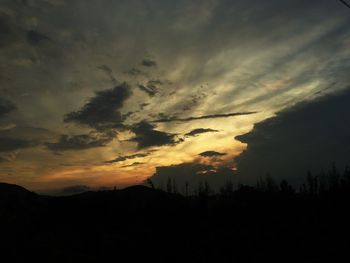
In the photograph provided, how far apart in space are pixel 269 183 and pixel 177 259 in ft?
334

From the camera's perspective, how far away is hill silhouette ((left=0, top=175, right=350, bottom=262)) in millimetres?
32156

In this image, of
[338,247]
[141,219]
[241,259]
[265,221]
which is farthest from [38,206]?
[338,247]

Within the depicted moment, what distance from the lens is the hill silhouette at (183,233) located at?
3216 cm

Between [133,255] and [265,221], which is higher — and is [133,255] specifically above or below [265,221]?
below

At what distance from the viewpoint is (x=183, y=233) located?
4038 centimetres

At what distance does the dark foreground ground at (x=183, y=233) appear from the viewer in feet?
104

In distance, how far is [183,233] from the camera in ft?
132

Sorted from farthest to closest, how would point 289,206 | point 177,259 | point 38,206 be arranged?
point 38,206 → point 289,206 → point 177,259

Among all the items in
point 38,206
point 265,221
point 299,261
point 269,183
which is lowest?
point 299,261

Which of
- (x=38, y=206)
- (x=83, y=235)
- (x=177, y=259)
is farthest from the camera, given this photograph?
(x=38, y=206)

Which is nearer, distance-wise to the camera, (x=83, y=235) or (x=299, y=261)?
(x=299, y=261)

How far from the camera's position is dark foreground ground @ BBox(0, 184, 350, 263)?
31844 mm

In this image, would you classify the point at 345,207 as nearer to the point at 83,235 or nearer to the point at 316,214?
the point at 316,214

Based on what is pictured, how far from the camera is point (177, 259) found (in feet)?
108
